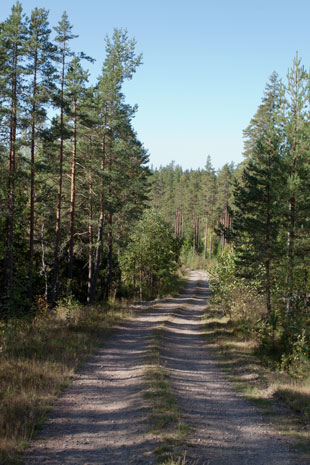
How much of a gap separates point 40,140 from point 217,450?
1628 cm

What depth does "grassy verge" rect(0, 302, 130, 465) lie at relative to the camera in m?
6.99

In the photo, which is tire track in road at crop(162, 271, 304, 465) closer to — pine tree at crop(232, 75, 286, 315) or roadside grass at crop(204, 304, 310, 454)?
roadside grass at crop(204, 304, 310, 454)

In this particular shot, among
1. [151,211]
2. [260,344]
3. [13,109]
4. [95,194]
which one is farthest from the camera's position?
[151,211]

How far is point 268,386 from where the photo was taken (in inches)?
430

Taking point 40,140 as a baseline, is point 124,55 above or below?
above

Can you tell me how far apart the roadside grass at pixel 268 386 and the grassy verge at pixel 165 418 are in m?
2.22

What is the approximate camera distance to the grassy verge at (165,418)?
609 cm

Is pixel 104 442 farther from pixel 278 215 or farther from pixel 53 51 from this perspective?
pixel 53 51

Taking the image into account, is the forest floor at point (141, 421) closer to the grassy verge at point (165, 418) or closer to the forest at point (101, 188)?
the grassy verge at point (165, 418)

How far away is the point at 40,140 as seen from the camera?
60.8 ft

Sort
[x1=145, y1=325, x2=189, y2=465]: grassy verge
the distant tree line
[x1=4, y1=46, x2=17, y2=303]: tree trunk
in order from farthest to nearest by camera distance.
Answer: the distant tree line, [x1=4, y1=46, x2=17, y2=303]: tree trunk, [x1=145, y1=325, x2=189, y2=465]: grassy verge

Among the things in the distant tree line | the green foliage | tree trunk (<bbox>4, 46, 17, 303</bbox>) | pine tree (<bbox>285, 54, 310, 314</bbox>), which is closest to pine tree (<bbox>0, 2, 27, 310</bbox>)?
tree trunk (<bbox>4, 46, 17, 303</bbox>)

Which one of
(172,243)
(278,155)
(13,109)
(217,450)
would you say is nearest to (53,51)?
(13,109)

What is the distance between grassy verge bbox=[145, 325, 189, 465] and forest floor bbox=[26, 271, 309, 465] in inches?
4.0
